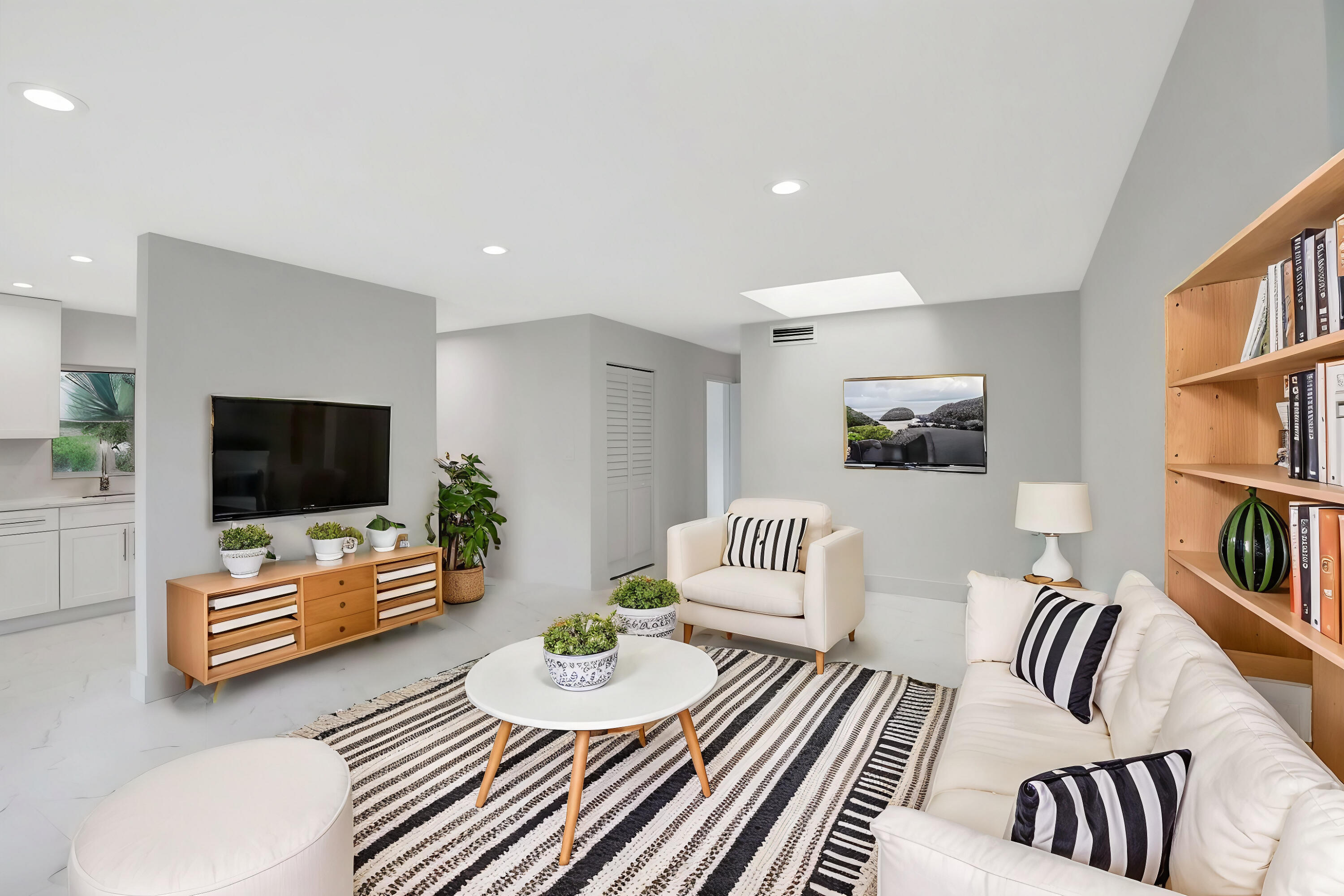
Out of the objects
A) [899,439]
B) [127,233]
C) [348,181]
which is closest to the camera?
[348,181]

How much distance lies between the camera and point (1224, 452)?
1658 mm

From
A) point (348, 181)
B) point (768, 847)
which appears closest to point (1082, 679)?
point (768, 847)

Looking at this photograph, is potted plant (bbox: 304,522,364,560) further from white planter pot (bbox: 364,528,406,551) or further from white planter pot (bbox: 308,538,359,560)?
white planter pot (bbox: 364,528,406,551)

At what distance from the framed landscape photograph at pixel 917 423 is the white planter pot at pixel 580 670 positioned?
11.9 ft

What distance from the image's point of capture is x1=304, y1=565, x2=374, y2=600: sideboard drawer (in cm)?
351

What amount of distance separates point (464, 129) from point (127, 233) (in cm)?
226

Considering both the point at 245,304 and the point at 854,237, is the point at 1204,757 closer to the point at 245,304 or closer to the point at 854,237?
the point at 854,237

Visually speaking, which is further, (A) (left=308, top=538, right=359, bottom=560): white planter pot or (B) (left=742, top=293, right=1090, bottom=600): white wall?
(B) (left=742, top=293, right=1090, bottom=600): white wall

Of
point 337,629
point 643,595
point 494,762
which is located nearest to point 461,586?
point 337,629

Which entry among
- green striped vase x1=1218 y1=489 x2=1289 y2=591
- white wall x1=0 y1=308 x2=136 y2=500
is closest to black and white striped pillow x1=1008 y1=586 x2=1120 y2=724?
green striped vase x1=1218 y1=489 x2=1289 y2=591

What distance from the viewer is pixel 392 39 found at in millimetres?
1669

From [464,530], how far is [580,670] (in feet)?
10.8

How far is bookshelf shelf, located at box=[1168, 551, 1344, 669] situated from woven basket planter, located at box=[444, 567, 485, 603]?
4445 mm

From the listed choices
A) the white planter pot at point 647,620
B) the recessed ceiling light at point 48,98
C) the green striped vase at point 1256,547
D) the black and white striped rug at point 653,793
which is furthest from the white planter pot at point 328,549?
the green striped vase at point 1256,547
